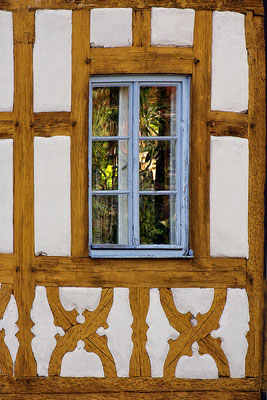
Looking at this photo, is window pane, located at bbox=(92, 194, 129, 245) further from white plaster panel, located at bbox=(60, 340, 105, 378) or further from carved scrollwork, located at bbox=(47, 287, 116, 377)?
white plaster panel, located at bbox=(60, 340, 105, 378)

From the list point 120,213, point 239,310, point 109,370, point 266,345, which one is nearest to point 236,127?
point 120,213

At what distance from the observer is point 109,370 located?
4.96m

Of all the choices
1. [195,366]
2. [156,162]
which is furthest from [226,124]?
[195,366]

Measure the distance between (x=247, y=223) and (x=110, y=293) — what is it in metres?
1.35

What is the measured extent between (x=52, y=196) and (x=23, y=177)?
31 cm

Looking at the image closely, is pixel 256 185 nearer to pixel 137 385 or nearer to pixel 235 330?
pixel 235 330

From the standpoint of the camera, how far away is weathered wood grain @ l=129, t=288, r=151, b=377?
16.2 feet

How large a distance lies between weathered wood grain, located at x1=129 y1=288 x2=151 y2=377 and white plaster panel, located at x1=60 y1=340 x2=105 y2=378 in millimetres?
293

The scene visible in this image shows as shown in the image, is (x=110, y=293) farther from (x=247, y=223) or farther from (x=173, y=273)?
(x=247, y=223)

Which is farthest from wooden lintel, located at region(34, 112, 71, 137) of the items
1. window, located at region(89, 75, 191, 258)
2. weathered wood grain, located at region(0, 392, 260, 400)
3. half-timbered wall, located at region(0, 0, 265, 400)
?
weathered wood grain, located at region(0, 392, 260, 400)

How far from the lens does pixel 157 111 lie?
5.11m

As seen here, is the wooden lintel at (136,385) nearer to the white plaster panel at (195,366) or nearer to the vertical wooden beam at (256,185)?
the white plaster panel at (195,366)

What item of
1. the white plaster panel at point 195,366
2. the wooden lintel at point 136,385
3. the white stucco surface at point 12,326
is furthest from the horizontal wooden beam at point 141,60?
the wooden lintel at point 136,385

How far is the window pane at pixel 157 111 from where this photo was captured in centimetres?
510
